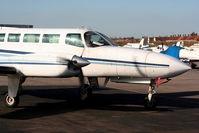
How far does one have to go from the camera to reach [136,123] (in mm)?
10375

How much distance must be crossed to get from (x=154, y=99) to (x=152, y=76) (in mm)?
1165

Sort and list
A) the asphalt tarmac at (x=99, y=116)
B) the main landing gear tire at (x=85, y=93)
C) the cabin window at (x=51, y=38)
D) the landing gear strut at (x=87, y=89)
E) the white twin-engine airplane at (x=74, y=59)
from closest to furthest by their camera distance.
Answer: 1. the asphalt tarmac at (x=99, y=116)
2. the white twin-engine airplane at (x=74, y=59)
3. the cabin window at (x=51, y=38)
4. the landing gear strut at (x=87, y=89)
5. the main landing gear tire at (x=85, y=93)

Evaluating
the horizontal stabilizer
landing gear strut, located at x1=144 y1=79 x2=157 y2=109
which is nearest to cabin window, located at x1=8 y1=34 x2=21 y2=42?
the horizontal stabilizer

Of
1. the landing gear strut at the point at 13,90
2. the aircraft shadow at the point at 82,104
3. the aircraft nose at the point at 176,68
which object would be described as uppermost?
the aircraft nose at the point at 176,68

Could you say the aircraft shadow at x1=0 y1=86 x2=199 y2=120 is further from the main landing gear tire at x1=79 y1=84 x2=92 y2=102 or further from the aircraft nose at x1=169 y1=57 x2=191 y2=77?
the aircraft nose at x1=169 y1=57 x2=191 y2=77

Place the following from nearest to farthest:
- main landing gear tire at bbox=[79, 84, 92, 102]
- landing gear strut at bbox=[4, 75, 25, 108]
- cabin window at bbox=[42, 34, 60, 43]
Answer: landing gear strut at bbox=[4, 75, 25, 108] → cabin window at bbox=[42, 34, 60, 43] → main landing gear tire at bbox=[79, 84, 92, 102]

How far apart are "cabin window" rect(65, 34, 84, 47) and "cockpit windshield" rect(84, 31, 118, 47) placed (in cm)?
23

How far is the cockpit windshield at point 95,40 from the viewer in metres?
12.8

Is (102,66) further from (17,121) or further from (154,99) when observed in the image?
(17,121)

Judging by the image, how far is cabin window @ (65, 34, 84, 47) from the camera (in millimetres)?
12812

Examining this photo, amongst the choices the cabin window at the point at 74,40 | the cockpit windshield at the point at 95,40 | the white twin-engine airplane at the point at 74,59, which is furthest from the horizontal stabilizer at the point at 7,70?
the cockpit windshield at the point at 95,40

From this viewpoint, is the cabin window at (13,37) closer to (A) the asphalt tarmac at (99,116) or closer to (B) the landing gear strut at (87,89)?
(A) the asphalt tarmac at (99,116)

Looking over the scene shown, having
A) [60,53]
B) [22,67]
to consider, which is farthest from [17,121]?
[60,53]

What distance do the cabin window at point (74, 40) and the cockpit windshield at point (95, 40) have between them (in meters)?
0.23
